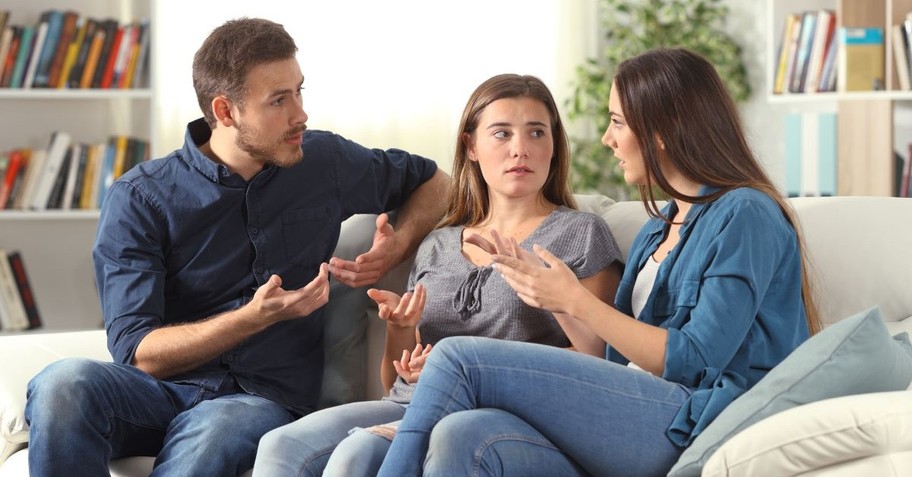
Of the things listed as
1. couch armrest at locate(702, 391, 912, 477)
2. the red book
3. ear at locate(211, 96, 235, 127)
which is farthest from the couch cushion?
the red book

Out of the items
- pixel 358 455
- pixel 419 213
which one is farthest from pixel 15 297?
pixel 358 455

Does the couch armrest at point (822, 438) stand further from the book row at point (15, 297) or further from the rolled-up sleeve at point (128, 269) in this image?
the book row at point (15, 297)

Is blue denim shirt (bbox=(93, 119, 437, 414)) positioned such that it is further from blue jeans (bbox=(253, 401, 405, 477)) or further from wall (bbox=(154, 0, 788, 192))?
wall (bbox=(154, 0, 788, 192))

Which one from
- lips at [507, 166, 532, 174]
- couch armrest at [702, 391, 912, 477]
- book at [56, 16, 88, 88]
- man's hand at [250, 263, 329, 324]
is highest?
book at [56, 16, 88, 88]

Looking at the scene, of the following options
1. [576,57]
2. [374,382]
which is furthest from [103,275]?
[576,57]

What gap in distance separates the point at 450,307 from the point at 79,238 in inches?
91.8

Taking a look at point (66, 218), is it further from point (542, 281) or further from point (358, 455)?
point (542, 281)

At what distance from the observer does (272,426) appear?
213cm

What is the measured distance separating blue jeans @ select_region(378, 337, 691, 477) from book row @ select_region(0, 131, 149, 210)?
2.48 meters

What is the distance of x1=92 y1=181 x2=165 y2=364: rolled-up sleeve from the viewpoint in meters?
2.15

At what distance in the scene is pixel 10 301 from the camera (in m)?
3.84

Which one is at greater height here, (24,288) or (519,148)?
(519,148)

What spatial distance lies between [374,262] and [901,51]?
210 cm

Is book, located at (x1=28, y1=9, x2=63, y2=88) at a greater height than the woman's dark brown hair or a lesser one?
greater
